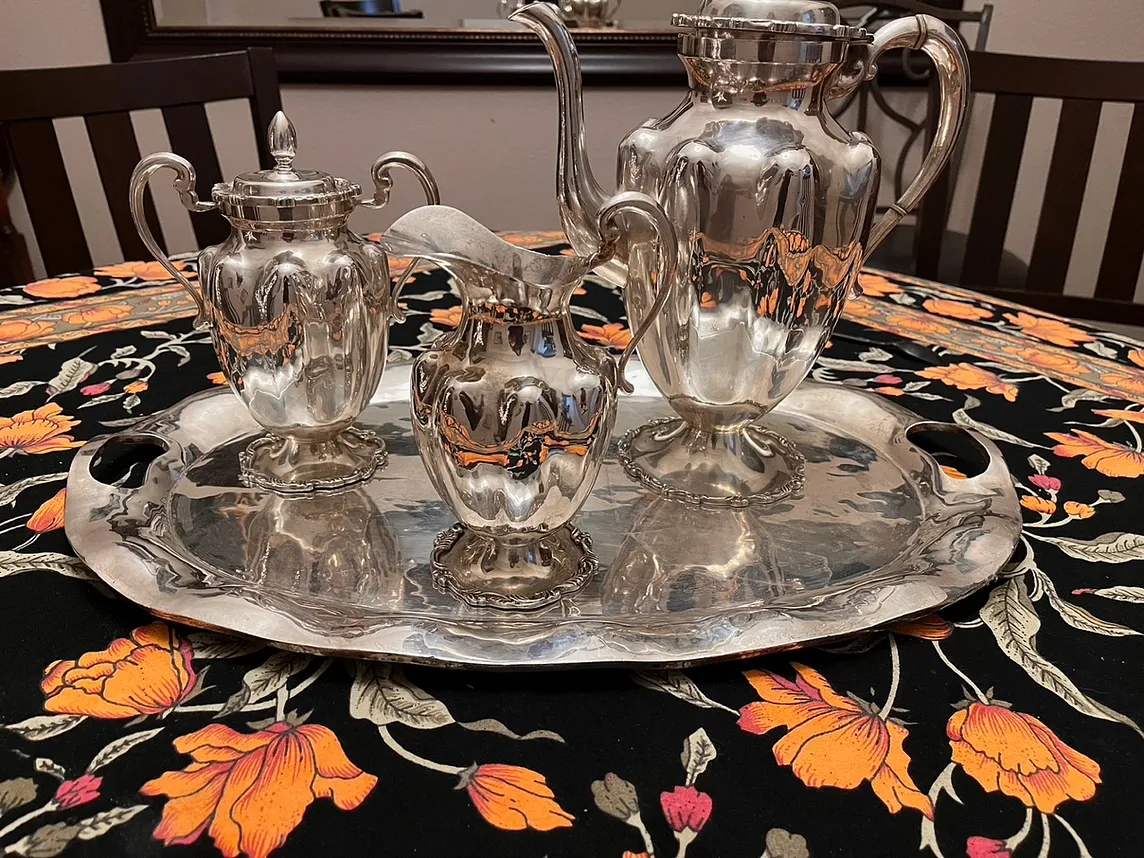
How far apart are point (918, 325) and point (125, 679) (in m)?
0.69

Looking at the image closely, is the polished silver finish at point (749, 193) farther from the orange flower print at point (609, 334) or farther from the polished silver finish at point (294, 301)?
the orange flower print at point (609, 334)

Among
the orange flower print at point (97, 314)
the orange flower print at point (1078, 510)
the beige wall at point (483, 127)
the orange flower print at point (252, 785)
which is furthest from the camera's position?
the beige wall at point (483, 127)

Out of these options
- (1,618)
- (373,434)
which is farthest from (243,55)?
(1,618)

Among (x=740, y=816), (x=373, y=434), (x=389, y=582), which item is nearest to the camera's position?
(x=740, y=816)

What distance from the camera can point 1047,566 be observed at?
1.57 feet

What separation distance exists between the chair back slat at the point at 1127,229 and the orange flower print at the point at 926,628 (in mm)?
807

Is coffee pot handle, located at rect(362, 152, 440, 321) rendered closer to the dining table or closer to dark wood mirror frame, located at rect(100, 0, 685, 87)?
the dining table

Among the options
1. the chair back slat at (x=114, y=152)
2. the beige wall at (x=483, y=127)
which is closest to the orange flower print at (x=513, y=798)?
the chair back slat at (x=114, y=152)

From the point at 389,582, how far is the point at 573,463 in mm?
112

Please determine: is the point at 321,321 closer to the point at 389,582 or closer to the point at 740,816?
the point at 389,582

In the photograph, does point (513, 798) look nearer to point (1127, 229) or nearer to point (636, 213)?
point (636, 213)

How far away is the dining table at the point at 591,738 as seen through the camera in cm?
32

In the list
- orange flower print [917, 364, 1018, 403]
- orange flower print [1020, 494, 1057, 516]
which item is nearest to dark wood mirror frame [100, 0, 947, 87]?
orange flower print [917, 364, 1018, 403]

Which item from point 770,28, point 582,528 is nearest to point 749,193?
point 770,28
